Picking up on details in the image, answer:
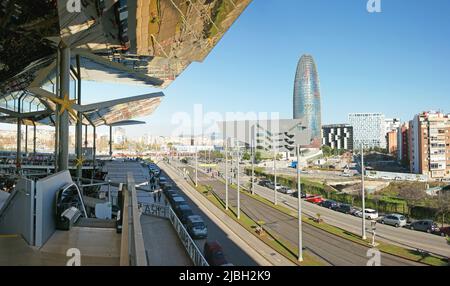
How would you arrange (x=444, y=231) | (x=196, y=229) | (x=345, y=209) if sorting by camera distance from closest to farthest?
(x=196, y=229), (x=444, y=231), (x=345, y=209)

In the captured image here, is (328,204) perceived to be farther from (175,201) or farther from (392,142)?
(392,142)

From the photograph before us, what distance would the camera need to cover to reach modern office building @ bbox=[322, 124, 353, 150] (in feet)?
253

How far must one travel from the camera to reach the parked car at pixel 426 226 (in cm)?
1460

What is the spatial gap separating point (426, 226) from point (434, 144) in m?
21.8

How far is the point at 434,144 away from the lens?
3294 cm

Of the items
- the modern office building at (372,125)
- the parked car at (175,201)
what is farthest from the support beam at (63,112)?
the modern office building at (372,125)

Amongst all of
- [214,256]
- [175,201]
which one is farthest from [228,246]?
[175,201]

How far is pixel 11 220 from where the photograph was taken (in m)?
4.79

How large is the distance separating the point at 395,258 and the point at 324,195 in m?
15.1

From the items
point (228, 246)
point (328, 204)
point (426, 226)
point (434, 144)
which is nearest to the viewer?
point (228, 246)

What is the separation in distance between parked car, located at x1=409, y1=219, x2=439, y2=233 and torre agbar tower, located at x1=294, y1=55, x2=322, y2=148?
86031mm

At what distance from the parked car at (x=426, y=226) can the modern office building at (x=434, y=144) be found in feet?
68.4

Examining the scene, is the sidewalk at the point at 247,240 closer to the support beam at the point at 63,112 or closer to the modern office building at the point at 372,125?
the support beam at the point at 63,112
